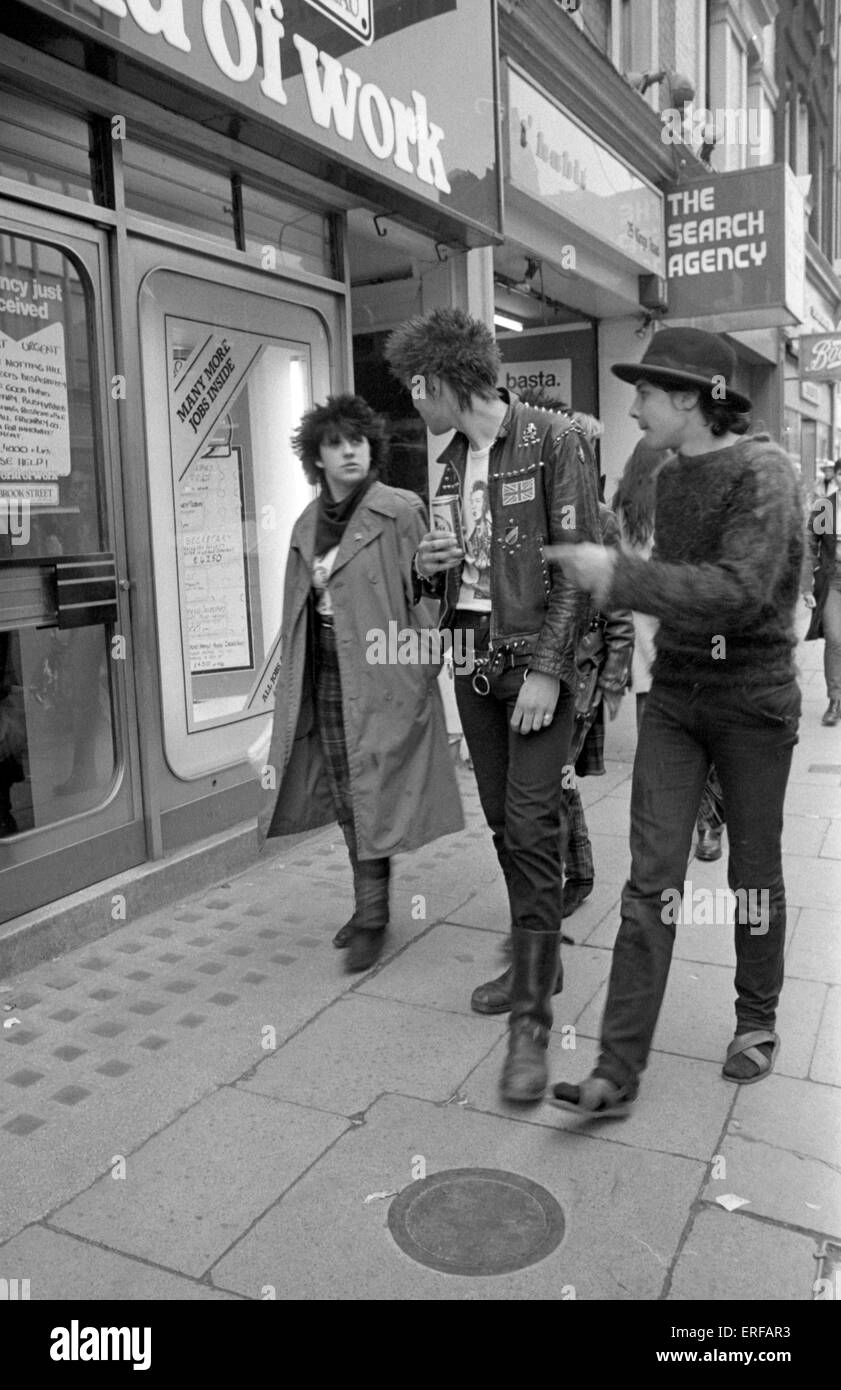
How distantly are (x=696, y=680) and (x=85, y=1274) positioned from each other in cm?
190

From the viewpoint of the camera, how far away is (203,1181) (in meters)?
2.76

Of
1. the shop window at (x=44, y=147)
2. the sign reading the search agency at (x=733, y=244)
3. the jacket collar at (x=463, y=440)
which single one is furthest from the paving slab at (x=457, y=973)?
the sign reading the search agency at (x=733, y=244)

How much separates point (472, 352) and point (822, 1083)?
7.27ft

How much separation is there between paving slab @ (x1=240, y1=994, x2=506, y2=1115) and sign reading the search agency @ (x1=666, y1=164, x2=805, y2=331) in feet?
28.4

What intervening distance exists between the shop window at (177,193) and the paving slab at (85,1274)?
12.4 feet

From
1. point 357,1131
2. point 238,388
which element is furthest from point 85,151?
point 357,1131

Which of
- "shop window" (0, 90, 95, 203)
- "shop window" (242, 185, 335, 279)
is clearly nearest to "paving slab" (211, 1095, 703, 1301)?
"shop window" (0, 90, 95, 203)

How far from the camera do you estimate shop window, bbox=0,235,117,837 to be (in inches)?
165

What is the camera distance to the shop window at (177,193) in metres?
4.75

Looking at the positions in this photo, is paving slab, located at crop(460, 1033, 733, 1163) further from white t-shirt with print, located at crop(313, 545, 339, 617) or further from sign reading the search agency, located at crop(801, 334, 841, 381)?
sign reading the search agency, located at crop(801, 334, 841, 381)

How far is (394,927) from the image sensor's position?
4.49 m

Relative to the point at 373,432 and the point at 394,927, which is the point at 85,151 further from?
the point at 394,927

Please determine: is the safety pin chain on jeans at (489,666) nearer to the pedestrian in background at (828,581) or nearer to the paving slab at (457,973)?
the paving slab at (457,973)

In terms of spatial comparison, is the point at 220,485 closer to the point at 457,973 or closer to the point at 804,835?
the point at 457,973
